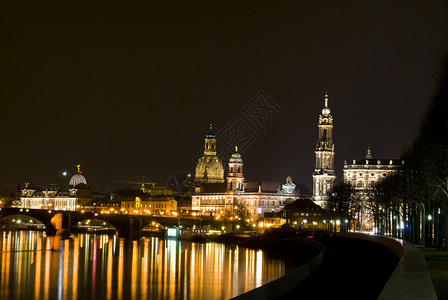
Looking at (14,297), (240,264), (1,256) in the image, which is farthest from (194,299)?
(1,256)

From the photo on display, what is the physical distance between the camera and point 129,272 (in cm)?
7631

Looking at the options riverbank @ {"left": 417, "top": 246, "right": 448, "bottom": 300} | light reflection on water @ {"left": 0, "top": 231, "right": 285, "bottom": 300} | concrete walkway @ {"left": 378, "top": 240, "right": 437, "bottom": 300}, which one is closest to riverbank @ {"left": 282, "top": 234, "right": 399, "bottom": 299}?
riverbank @ {"left": 417, "top": 246, "right": 448, "bottom": 300}

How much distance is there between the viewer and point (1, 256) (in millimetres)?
95312

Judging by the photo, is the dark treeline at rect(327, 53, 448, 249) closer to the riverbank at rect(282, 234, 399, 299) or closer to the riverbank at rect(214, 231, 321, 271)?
the riverbank at rect(282, 234, 399, 299)

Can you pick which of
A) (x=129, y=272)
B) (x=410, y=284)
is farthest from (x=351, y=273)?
(x=410, y=284)

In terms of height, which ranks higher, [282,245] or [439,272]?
[439,272]

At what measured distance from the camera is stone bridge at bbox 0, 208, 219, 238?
541ft

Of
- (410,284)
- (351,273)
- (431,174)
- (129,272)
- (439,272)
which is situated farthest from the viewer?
(129,272)

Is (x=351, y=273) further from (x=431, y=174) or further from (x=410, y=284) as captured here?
(x=410, y=284)

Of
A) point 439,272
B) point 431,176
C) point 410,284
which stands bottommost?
point 439,272

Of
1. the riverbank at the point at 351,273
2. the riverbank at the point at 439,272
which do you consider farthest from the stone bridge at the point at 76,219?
the riverbank at the point at 439,272

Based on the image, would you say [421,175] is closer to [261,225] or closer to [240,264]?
[240,264]

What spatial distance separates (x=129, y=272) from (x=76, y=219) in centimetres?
9859

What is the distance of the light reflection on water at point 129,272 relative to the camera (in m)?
58.9
